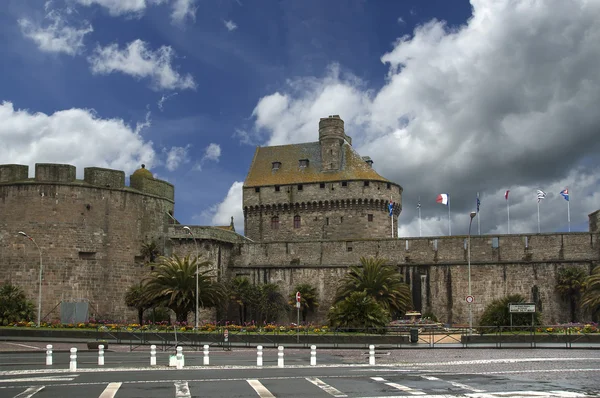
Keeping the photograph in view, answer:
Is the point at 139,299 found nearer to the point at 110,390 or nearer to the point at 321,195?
the point at 321,195

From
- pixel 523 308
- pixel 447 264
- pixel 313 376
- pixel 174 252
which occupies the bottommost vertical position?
pixel 313 376

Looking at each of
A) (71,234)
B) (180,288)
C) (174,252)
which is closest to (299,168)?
(174,252)

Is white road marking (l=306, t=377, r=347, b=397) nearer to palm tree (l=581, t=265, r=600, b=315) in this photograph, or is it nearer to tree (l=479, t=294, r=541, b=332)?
tree (l=479, t=294, r=541, b=332)

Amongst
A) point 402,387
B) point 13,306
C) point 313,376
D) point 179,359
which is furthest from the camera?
point 13,306

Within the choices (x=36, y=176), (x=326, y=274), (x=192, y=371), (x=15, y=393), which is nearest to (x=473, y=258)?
(x=326, y=274)

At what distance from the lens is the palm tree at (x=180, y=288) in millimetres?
Result: 43250

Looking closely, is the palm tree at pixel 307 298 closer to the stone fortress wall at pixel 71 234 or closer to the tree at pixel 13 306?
the stone fortress wall at pixel 71 234

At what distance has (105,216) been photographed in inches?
1944

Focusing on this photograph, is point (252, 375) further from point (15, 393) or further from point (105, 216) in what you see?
point (105, 216)

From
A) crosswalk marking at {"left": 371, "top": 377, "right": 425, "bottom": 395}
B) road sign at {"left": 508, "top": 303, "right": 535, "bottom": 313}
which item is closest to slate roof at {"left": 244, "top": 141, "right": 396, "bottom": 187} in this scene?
road sign at {"left": 508, "top": 303, "right": 535, "bottom": 313}

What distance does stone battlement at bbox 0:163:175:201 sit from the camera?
48.6 meters

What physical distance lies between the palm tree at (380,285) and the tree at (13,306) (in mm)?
19295

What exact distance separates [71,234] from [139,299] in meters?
6.84

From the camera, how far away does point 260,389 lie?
15.4 metres
